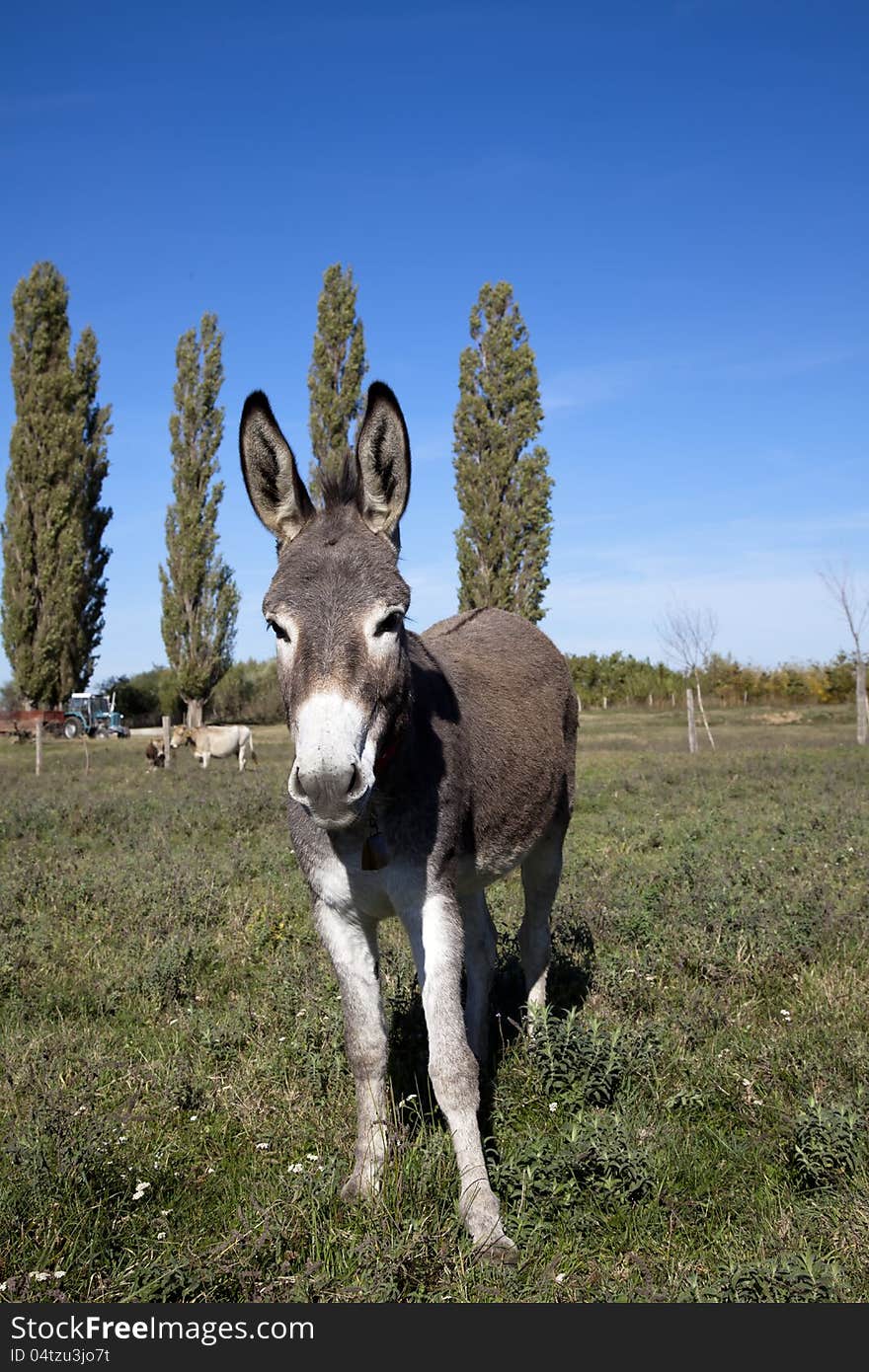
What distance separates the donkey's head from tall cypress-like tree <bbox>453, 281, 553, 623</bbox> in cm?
2936

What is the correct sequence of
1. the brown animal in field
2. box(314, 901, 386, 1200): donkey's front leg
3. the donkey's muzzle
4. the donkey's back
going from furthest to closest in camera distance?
the brown animal in field → the donkey's back → box(314, 901, 386, 1200): donkey's front leg → the donkey's muzzle

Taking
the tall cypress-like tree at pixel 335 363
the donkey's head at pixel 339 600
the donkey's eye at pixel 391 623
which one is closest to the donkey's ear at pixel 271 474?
the donkey's head at pixel 339 600

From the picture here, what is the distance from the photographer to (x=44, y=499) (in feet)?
116

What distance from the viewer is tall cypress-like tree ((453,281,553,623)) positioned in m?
33.3

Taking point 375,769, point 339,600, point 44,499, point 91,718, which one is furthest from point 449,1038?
point 91,718

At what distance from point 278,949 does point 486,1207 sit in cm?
325

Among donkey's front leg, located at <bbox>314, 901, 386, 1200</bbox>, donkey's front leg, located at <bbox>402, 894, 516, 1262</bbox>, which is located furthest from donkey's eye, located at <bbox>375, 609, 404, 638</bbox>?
donkey's front leg, located at <bbox>314, 901, 386, 1200</bbox>

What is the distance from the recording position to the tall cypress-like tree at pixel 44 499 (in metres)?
35.5

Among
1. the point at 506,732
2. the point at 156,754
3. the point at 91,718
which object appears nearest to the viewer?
the point at 506,732

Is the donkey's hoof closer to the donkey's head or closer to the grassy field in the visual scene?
the grassy field

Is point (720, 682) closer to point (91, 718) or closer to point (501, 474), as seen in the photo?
point (501, 474)

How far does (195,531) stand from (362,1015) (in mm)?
37795

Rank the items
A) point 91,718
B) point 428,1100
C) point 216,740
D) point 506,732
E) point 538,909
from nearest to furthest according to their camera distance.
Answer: point 428,1100 < point 506,732 < point 538,909 < point 216,740 < point 91,718

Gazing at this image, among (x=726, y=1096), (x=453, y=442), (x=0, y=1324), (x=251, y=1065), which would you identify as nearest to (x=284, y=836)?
(x=251, y=1065)
